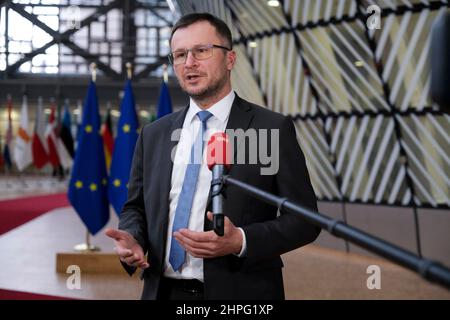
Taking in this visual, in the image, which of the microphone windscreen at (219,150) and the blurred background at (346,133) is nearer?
the microphone windscreen at (219,150)

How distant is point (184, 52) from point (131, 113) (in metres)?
7.86

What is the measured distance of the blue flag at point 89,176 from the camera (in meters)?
10.0

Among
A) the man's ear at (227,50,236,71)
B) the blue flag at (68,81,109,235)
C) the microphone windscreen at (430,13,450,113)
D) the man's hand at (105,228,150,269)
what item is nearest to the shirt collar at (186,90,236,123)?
the man's ear at (227,50,236,71)

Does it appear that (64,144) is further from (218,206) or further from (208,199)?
(218,206)

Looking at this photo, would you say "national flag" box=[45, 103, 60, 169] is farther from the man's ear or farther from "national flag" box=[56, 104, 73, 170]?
the man's ear

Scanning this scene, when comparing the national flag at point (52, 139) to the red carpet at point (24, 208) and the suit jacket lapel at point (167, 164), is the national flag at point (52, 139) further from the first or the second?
the suit jacket lapel at point (167, 164)

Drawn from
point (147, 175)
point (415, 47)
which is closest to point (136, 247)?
point (147, 175)

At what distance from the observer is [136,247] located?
232cm

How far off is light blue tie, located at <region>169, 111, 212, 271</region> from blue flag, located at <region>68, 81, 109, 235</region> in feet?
25.9

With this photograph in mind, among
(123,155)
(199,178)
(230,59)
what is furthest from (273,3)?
(199,178)

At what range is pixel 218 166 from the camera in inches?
72.1

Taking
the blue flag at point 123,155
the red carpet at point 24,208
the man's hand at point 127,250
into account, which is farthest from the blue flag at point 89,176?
the man's hand at point 127,250

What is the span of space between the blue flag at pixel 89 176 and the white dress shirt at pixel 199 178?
7729 millimetres
